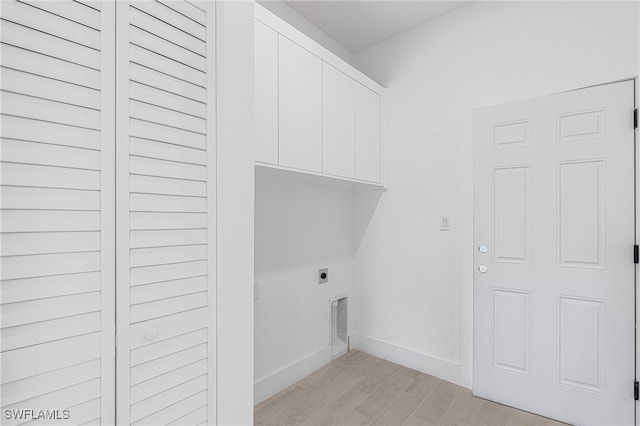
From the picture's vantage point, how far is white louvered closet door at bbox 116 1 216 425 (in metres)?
0.82

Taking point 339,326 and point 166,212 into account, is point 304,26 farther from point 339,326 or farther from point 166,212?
point 339,326

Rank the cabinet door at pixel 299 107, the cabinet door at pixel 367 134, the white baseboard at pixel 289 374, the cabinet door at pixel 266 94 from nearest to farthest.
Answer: the cabinet door at pixel 266 94 → the cabinet door at pixel 299 107 → the white baseboard at pixel 289 374 → the cabinet door at pixel 367 134

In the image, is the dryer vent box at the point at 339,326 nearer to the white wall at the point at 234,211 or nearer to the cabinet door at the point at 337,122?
the cabinet door at the point at 337,122

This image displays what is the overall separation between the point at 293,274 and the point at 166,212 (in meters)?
1.61

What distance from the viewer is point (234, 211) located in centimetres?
102

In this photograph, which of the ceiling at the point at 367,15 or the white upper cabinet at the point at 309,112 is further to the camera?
the ceiling at the point at 367,15

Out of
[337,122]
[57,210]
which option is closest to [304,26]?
[337,122]

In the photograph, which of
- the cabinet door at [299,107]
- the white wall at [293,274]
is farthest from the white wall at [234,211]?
the white wall at [293,274]

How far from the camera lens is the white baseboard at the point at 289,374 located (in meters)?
2.11

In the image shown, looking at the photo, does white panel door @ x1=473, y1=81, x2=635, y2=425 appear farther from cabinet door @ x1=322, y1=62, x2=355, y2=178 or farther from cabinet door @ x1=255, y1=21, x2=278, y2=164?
cabinet door @ x1=255, y1=21, x2=278, y2=164

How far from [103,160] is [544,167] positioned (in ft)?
7.67

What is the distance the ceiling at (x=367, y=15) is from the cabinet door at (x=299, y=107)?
67cm

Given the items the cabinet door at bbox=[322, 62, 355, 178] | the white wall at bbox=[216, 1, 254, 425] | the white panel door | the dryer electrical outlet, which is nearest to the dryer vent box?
the dryer electrical outlet

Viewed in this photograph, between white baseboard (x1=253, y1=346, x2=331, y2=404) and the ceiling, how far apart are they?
274 centimetres
